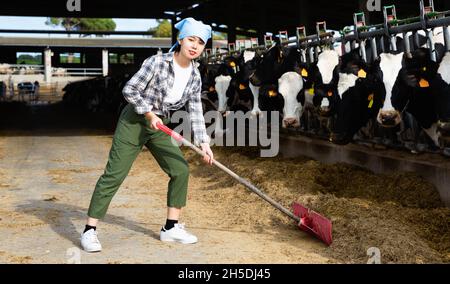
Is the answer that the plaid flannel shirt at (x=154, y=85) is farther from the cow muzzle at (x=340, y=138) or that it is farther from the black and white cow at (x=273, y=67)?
the black and white cow at (x=273, y=67)

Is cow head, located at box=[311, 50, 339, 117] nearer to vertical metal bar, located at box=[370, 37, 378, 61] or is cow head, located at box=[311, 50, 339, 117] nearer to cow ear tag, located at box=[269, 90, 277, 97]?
vertical metal bar, located at box=[370, 37, 378, 61]

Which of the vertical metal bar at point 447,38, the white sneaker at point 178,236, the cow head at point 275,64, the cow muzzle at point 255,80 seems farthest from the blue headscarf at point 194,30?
the cow muzzle at point 255,80

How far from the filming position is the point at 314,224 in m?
5.54

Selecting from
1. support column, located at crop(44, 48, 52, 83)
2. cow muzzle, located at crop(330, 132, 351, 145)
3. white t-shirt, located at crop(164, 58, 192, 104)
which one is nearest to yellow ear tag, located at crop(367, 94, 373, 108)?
cow muzzle, located at crop(330, 132, 351, 145)

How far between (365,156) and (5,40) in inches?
1719

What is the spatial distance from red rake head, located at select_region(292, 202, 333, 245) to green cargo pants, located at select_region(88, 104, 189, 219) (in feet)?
3.65

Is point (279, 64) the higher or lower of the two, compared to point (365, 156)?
higher

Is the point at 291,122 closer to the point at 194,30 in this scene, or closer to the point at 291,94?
the point at 291,94

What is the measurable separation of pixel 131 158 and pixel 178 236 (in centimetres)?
76

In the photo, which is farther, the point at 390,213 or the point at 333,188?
the point at 333,188

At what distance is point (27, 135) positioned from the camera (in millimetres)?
15562

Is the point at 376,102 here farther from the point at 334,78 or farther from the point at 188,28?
the point at 188,28

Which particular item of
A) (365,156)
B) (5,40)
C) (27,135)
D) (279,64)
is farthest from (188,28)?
(5,40)

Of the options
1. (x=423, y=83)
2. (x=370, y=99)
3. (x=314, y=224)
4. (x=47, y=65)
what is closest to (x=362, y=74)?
(x=370, y=99)
